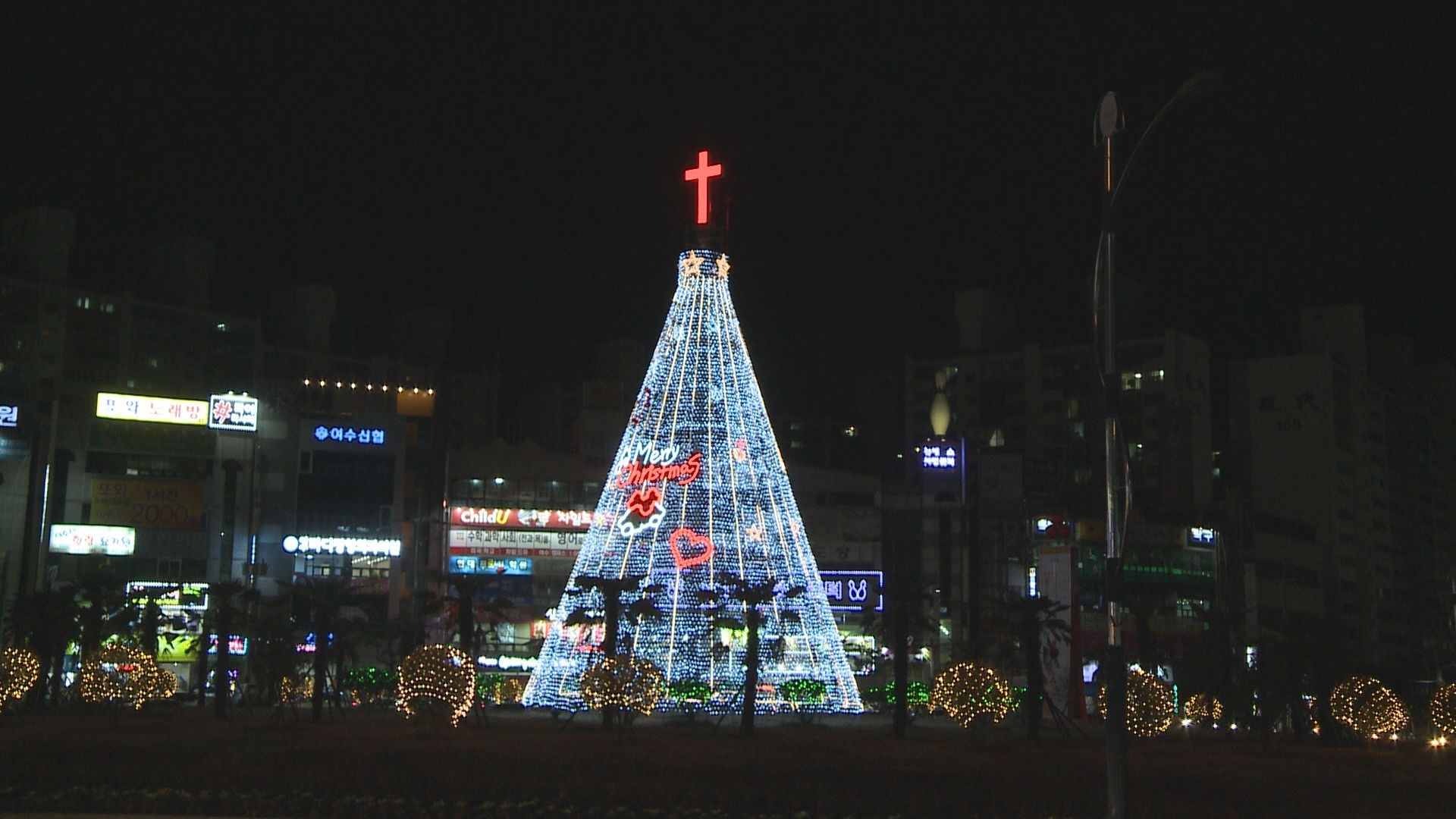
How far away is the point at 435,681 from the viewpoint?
36406 mm

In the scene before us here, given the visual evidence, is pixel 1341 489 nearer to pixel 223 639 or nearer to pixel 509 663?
pixel 509 663

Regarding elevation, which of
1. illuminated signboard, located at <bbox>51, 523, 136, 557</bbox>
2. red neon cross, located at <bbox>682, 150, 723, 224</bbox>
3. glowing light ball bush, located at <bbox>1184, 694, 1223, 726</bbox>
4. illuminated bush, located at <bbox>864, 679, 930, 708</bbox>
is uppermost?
red neon cross, located at <bbox>682, 150, 723, 224</bbox>

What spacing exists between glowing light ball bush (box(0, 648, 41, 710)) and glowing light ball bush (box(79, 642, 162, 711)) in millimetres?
1495

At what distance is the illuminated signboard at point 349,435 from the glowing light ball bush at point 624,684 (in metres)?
55.6

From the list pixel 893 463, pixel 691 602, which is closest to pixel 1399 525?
pixel 893 463

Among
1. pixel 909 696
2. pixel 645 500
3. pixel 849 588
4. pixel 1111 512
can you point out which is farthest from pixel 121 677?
pixel 849 588

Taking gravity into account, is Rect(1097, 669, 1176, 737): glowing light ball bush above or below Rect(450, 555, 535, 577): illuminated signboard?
below

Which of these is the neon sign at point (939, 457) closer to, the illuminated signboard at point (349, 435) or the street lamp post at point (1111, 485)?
the illuminated signboard at point (349, 435)

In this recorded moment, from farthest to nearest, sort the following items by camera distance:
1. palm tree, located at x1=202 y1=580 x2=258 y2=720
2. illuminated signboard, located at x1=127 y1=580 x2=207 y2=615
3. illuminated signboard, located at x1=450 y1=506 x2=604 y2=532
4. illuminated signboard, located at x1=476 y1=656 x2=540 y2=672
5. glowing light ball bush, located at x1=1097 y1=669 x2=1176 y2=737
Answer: illuminated signboard, located at x1=450 y1=506 x2=604 y2=532 → illuminated signboard, located at x1=476 y1=656 x2=540 y2=672 → illuminated signboard, located at x1=127 y1=580 x2=207 y2=615 → palm tree, located at x1=202 y1=580 x2=258 y2=720 → glowing light ball bush, located at x1=1097 y1=669 x2=1176 y2=737

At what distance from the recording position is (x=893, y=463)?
132 m

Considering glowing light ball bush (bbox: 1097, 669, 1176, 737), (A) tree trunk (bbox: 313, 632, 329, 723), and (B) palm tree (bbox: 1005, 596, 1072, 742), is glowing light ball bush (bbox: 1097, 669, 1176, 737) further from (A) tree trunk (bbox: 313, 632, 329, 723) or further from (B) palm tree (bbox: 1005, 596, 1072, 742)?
(A) tree trunk (bbox: 313, 632, 329, 723)

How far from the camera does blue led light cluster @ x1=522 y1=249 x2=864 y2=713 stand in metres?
43.3

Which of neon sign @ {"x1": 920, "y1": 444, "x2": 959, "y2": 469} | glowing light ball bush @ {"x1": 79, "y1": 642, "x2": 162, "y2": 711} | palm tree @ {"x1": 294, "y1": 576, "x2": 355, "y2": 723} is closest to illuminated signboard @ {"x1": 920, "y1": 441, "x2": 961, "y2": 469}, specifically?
neon sign @ {"x1": 920, "y1": 444, "x2": 959, "y2": 469}

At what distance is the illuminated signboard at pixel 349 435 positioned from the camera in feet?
301
